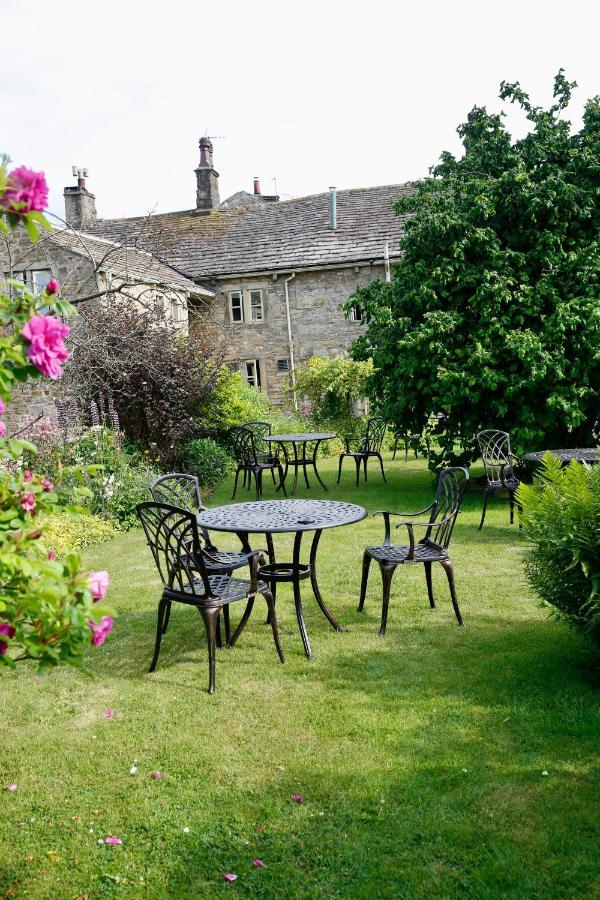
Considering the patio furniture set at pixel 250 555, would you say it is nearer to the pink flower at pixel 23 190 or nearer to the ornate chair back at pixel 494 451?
the pink flower at pixel 23 190

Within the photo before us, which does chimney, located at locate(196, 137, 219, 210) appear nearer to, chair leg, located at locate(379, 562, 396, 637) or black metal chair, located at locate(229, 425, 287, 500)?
black metal chair, located at locate(229, 425, 287, 500)

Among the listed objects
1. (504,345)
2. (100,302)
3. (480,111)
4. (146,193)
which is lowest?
(504,345)

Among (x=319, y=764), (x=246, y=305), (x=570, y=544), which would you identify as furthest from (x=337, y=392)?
(x=319, y=764)

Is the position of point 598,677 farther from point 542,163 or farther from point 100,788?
point 542,163

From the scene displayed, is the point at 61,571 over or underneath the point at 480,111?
underneath

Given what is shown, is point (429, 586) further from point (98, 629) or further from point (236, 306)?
point (236, 306)

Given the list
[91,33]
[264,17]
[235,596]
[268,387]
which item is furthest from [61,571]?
[268,387]

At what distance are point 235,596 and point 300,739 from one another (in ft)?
Result: 3.88

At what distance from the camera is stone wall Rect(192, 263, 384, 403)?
2123cm

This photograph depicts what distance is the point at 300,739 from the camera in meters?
4.07

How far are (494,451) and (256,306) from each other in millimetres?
13566

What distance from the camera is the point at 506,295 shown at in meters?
10.3

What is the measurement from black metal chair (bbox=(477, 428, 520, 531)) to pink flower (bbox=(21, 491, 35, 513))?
7.01 m

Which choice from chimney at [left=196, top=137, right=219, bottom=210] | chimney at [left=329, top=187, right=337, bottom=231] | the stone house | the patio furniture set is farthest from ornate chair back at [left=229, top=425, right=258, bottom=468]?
chimney at [left=196, top=137, right=219, bottom=210]
